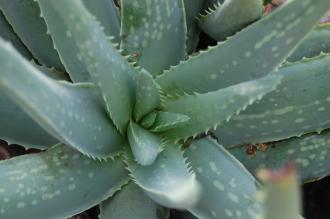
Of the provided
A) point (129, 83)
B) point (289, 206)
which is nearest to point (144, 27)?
point (129, 83)

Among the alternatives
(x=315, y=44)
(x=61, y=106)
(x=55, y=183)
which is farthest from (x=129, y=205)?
(x=315, y=44)

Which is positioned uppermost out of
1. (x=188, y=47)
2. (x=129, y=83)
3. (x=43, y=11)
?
(x=43, y=11)

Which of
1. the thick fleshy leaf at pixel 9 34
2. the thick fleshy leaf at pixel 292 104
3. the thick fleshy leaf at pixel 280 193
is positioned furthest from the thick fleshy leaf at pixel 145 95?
the thick fleshy leaf at pixel 280 193

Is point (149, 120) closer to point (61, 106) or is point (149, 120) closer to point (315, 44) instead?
point (61, 106)

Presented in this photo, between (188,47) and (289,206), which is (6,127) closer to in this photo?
(188,47)

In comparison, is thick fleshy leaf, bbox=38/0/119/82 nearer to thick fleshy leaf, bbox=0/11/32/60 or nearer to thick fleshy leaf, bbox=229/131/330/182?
thick fleshy leaf, bbox=0/11/32/60

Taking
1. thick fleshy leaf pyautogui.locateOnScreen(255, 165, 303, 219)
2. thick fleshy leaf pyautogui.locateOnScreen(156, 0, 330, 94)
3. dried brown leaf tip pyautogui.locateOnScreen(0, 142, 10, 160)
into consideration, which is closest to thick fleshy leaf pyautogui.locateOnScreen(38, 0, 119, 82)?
thick fleshy leaf pyautogui.locateOnScreen(156, 0, 330, 94)

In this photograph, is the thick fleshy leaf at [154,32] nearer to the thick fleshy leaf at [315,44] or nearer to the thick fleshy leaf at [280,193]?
the thick fleshy leaf at [315,44]
